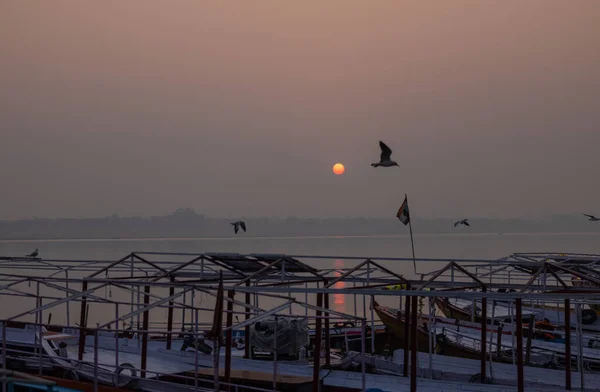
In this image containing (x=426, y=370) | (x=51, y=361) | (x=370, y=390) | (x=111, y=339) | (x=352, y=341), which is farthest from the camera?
(x=352, y=341)

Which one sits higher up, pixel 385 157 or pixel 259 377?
pixel 385 157

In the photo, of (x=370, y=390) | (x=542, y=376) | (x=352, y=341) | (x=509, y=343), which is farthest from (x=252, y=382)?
(x=509, y=343)

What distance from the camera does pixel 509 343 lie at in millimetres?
26062

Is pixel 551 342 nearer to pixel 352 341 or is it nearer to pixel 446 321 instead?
pixel 446 321

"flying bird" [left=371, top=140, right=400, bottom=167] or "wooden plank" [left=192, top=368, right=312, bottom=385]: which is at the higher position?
"flying bird" [left=371, top=140, right=400, bottom=167]

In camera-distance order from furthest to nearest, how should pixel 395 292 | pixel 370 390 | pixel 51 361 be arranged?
pixel 51 361 < pixel 370 390 < pixel 395 292

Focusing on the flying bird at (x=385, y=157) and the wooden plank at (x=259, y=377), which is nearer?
the wooden plank at (x=259, y=377)

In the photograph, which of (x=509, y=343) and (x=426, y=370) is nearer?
(x=426, y=370)

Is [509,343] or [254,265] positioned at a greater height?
[254,265]

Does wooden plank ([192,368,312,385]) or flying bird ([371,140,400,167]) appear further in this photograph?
flying bird ([371,140,400,167])

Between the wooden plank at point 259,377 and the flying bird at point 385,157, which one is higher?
the flying bird at point 385,157

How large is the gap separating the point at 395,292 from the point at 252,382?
533 cm

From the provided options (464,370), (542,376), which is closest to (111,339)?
(464,370)

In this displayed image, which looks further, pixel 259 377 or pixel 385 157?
pixel 385 157
